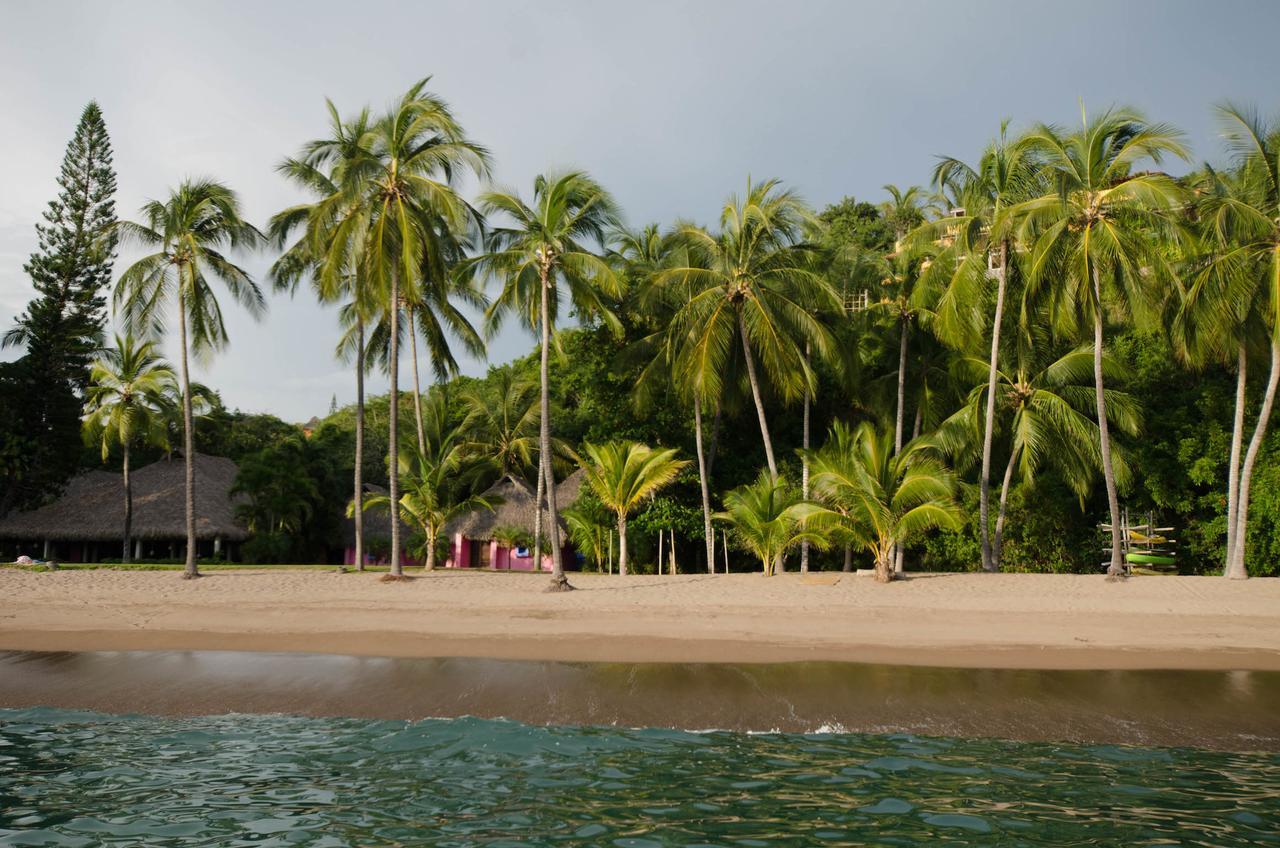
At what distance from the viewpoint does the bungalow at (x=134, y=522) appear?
27.7m

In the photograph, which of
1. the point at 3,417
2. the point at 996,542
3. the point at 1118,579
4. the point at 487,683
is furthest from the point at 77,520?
the point at 1118,579

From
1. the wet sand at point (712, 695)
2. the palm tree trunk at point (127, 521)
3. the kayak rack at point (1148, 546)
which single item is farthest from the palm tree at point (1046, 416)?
the palm tree trunk at point (127, 521)

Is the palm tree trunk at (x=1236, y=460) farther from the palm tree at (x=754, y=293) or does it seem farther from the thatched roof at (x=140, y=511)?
the thatched roof at (x=140, y=511)

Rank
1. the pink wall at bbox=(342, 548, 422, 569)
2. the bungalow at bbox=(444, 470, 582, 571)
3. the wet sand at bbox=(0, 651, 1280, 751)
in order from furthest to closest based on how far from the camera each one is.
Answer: the pink wall at bbox=(342, 548, 422, 569) → the bungalow at bbox=(444, 470, 582, 571) → the wet sand at bbox=(0, 651, 1280, 751)

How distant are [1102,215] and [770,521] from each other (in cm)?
886

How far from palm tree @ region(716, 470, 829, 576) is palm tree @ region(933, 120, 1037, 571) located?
4.54 meters

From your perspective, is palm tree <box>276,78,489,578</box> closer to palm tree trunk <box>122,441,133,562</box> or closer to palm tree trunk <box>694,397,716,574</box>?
palm tree trunk <box>694,397,716,574</box>

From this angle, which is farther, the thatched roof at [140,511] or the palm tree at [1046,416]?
the thatched roof at [140,511]

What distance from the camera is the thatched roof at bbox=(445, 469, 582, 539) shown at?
91.0ft

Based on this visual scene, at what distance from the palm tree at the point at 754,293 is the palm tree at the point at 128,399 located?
18.5 m

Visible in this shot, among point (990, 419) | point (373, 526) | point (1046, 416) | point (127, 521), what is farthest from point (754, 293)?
point (127, 521)

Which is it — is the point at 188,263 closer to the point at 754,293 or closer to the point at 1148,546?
the point at 754,293

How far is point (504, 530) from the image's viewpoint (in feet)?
89.4

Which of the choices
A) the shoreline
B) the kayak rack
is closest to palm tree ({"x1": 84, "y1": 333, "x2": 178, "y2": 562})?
the shoreline
